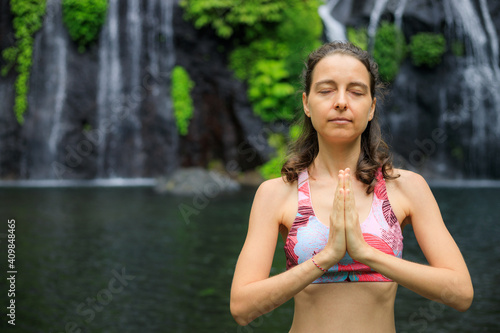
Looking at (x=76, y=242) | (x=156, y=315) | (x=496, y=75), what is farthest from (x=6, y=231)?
(x=496, y=75)

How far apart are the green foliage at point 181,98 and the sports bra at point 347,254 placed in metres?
18.8

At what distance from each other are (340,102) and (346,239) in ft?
1.40

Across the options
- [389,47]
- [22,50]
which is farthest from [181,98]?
[389,47]

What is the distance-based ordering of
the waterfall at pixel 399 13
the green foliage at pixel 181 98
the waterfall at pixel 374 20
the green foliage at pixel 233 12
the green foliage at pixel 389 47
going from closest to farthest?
1. the green foliage at pixel 233 12
2. the green foliage at pixel 389 47
3. the waterfall at pixel 374 20
4. the waterfall at pixel 399 13
5. the green foliage at pixel 181 98

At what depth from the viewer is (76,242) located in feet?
29.6

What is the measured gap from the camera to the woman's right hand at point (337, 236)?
1.64 meters

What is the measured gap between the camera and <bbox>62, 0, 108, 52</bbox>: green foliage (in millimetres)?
19641

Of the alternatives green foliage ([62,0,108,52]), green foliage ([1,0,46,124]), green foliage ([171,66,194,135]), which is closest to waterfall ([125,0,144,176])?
green foliage ([62,0,108,52])

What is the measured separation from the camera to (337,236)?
1640mm

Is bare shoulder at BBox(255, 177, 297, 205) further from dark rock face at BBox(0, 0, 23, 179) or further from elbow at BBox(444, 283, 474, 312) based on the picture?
dark rock face at BBox(0, 0, 23, 179)

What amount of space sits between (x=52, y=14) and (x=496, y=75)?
16030mm

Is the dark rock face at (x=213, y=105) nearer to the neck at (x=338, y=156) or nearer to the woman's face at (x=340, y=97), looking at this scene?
the neck at (x=338, y=156)

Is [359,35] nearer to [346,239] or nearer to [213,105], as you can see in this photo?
[213,105]

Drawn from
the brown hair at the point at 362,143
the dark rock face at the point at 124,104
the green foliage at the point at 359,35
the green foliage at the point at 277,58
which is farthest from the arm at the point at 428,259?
the green foliage at the point at 359,35
